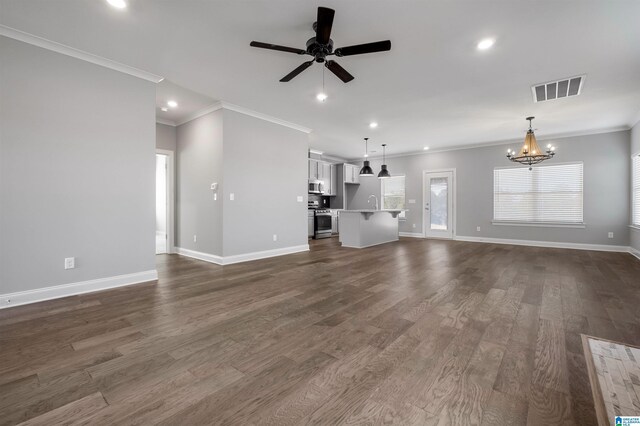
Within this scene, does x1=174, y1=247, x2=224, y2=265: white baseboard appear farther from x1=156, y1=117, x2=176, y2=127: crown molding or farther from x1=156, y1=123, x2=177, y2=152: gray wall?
x1=156, y1=117, x2=176, y2=127: crown molding

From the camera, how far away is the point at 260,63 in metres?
3.42

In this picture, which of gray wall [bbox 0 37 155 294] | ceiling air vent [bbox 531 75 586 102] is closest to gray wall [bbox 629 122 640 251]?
ceiling air vent [bbox 531 75 586 102]

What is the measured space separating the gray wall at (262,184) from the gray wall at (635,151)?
669 centimetres

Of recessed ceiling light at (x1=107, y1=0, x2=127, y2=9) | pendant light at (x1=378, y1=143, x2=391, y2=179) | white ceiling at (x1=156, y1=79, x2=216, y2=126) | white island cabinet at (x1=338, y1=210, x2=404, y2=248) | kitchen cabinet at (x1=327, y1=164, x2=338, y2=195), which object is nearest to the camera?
recessed ceiling light at (x1=107, y1=0, x2=127, y2=9)

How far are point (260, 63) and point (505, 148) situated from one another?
278 inches

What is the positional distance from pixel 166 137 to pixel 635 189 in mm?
9827

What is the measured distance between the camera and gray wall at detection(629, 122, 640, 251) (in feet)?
17.8

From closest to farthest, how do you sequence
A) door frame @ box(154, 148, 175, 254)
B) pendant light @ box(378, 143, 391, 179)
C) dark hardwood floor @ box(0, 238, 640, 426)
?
1. dark hardwood floor @ box(0, 238, 640, 426)
2. door frame @ box(154, 148, 175, 254)
3. pendant light @ box(378, 143, 391, 179)

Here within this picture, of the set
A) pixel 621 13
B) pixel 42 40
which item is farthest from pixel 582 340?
pixel 42 40

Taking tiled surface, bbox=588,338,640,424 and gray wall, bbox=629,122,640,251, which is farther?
gray wall, bbox=629,122,640,251

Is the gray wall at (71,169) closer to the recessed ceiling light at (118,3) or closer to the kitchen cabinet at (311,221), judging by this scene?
the recessed ceiling light at (118,3)

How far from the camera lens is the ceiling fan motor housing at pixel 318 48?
262cm

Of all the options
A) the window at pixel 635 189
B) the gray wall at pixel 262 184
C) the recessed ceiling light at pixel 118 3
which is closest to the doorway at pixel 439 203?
the window at pixel 635 189

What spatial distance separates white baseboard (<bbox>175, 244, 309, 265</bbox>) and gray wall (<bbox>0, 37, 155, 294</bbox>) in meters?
1.19
